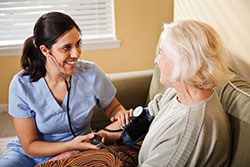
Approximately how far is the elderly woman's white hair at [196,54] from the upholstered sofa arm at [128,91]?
2.92ft

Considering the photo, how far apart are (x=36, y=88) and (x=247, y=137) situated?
1025 millimetres

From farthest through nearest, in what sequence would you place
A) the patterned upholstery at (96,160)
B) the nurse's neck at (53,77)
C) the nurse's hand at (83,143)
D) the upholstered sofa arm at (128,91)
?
the upholstered sofa arm at (128,91) < the nurse's neck at (53,77) < the nurse's hand at (83,143) < the patterned upholstery at (96,160)

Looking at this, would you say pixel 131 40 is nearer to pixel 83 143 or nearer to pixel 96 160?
pixel 83 143

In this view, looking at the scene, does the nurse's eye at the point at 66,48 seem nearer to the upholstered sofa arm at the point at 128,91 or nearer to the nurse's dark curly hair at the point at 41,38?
the nurse's dark curly hair at the point at 41,38

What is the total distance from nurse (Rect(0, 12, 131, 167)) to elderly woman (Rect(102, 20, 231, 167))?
0.44 metres

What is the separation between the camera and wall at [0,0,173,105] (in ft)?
9.37

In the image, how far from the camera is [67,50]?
1355 millimetres

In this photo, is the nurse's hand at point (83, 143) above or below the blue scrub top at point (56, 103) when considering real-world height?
below

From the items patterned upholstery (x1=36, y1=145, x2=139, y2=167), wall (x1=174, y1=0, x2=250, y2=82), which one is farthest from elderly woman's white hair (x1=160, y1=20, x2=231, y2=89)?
patterned upholstery (x1=36, y1=145, x2=139, y2=167)

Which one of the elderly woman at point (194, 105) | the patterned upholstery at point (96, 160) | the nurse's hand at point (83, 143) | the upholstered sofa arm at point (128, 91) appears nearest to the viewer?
the elderly woman at point (194, 105)

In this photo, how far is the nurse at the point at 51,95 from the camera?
4.38 feet

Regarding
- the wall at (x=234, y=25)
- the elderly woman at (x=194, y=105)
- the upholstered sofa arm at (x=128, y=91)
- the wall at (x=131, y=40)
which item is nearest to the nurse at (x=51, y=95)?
the upholstered sofa arm at (x=128, y=91)

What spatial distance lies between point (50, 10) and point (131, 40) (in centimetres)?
91

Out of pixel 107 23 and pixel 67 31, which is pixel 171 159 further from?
pixel 107 23
